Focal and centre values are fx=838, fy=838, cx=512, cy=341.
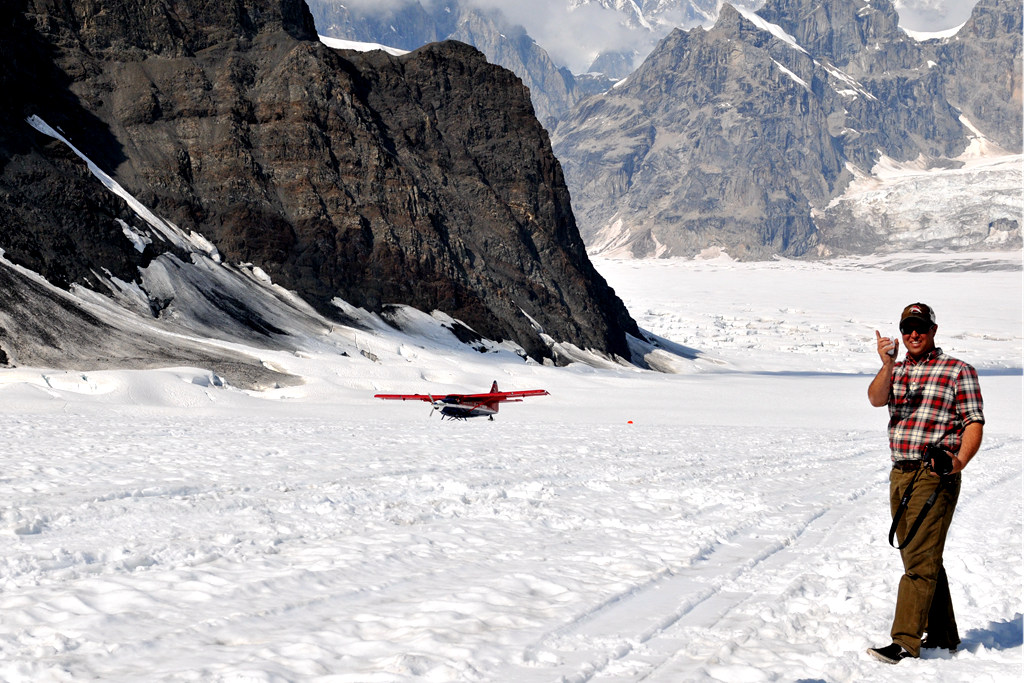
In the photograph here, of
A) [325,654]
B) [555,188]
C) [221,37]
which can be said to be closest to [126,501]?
[325,654]

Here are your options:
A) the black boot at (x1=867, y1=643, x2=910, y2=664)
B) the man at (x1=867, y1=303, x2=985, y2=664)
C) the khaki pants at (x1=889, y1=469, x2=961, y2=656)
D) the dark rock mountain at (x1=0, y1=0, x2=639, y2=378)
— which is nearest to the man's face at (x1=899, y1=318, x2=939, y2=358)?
the man at (x1=867, y1=303, x2=985, y2=664)

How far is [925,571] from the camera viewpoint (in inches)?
228

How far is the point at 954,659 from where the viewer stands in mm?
5734

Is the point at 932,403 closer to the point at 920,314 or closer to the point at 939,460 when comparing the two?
the point at 939,460

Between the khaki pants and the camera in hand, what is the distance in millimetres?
84

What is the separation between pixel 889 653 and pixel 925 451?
1.39m

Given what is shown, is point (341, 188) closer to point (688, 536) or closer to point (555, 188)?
point (555, 188)

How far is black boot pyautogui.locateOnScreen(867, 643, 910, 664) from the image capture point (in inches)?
218

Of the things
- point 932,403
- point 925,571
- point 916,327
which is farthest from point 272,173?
point 925,571

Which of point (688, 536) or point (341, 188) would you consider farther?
point (341, 188)

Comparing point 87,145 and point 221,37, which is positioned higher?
point 221,37

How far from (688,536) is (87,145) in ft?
186

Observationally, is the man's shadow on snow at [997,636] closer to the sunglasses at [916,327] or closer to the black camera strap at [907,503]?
the black camera strap at [907,503]

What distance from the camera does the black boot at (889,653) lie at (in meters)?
5.55
